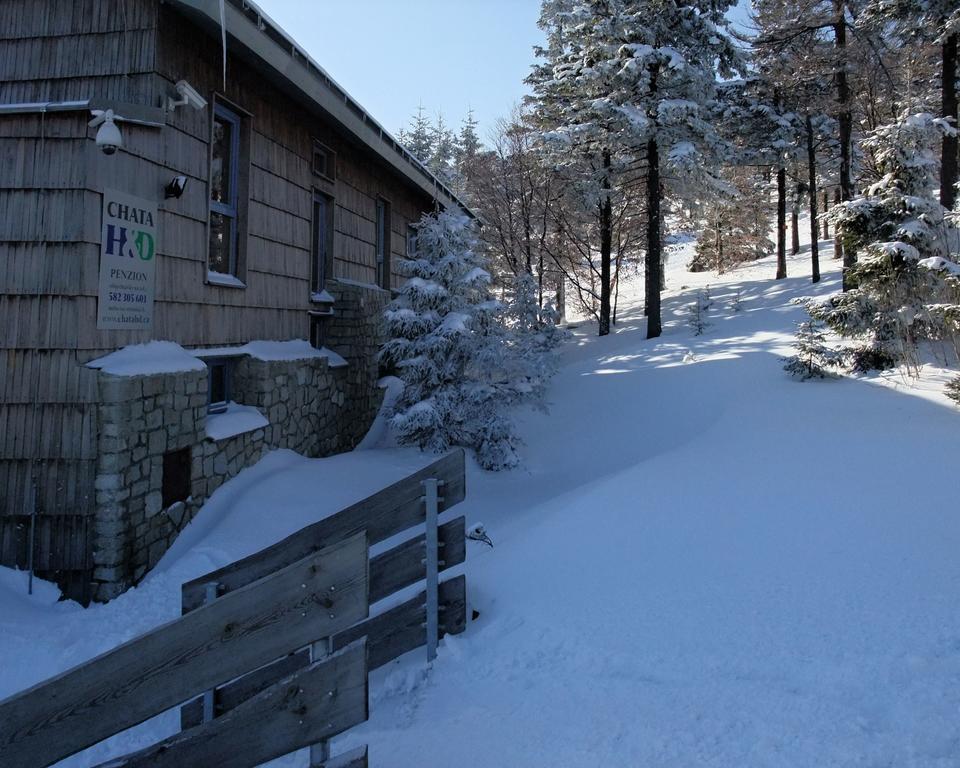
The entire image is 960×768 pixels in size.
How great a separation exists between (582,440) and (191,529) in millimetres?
5612

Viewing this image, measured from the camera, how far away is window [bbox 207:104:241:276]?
716 cm

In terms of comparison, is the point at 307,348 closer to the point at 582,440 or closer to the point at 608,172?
the point at 582,440

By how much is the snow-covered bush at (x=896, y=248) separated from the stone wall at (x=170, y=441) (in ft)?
24.7

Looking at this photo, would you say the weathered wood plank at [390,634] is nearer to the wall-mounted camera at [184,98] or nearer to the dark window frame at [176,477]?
the dark window frame at [176,477]

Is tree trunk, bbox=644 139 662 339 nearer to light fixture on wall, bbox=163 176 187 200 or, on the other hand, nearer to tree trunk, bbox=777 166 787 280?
tree trunk, bbox=777 166 787 280

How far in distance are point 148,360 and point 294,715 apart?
4.55 metres

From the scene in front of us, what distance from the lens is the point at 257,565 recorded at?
3424mm

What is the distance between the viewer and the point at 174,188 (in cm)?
605

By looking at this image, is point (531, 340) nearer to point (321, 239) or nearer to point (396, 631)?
point (321, 239)

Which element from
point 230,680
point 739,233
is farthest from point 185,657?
point 739,233

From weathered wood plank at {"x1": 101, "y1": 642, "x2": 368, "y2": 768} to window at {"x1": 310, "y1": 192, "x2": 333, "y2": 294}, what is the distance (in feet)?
27.2

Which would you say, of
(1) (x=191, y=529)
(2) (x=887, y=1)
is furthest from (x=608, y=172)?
(1) (x=191, y=529)

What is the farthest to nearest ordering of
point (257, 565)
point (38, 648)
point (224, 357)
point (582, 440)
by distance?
point (582, 440)
point (224, 357)
point (38, 648)
point (257, 565)

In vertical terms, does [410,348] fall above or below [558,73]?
below
